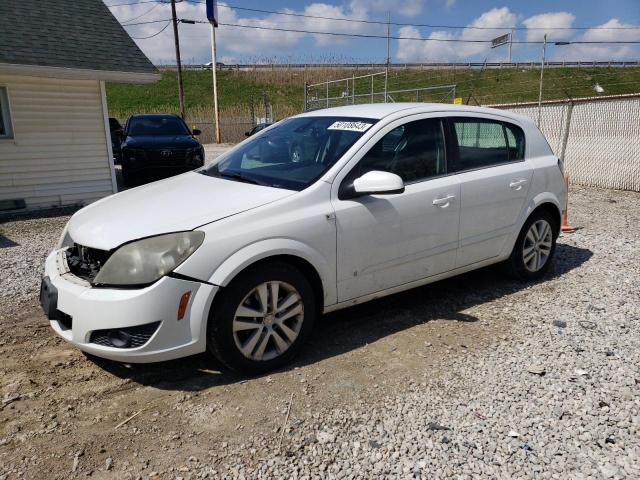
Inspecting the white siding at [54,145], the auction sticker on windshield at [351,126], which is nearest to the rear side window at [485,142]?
the auction sticker on windshield at [351,126]

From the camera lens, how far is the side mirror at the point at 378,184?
10.8ft

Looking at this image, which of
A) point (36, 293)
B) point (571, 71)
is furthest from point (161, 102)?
point (36, 293)

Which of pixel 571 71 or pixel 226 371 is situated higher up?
pixel 571 71

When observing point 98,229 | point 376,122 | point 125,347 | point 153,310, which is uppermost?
point 376,122

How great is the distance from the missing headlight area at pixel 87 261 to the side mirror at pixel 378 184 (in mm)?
1643

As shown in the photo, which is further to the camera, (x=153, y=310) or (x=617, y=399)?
(x=617, y=399)

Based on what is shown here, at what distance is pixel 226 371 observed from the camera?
10.7 ft

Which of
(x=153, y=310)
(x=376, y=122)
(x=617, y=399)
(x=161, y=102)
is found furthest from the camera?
(x=161, y=102)

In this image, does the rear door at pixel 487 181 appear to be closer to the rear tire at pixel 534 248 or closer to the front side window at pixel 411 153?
the front side window at pixel 411 153

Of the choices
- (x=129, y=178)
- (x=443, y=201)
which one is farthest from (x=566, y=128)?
(x=129, y=178)

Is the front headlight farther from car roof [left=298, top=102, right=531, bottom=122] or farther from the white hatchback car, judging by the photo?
car roof [left=298, top=102, right=531, bottom=122]

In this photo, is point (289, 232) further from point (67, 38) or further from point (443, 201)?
point (67, 38)

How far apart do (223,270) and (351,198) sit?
1.05 m

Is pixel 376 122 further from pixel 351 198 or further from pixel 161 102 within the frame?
pixel 161 102
